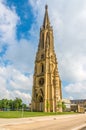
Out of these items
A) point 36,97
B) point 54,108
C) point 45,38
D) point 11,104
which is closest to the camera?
point 54,108

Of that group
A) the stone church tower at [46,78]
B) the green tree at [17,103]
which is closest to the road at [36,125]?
the stone church tower at [46,78]

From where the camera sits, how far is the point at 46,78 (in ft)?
318

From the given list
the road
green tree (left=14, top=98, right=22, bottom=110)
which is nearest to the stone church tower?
green tree (left=14, top=98, right=22, bottom=110)

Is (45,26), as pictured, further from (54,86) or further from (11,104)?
(11,104)

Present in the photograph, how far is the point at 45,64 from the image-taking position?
3922 inches

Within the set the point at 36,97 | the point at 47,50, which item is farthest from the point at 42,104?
the point at 47,50

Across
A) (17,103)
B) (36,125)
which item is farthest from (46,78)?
(36,125)

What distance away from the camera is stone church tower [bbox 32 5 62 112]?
306 feet

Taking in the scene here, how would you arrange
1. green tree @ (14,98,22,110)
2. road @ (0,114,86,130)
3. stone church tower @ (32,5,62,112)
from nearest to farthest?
road @ (0,114,86,130)
stone church tower @ (32,5,62,112)
green tree @ (14,98,22,110)

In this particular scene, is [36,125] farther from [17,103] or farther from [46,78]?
[17,103]

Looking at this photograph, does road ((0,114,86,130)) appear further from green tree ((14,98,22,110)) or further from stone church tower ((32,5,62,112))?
green tree ((14,98,22,110))

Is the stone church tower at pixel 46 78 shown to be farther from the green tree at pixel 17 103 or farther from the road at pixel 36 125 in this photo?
the road at pixel 36 125

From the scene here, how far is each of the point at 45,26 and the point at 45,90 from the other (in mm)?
36449

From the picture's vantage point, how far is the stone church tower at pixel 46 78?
93375 mm
